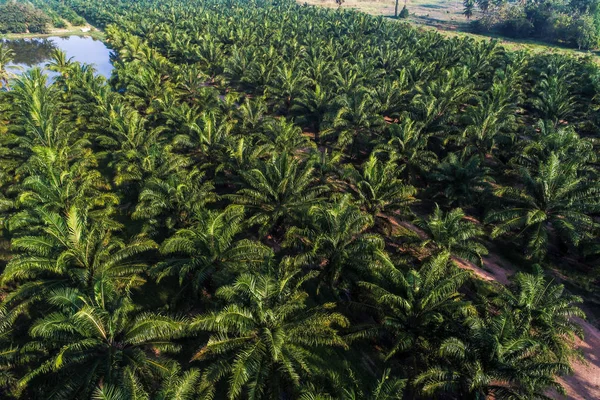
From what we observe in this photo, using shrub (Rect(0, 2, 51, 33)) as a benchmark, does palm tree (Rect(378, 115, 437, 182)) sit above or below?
below

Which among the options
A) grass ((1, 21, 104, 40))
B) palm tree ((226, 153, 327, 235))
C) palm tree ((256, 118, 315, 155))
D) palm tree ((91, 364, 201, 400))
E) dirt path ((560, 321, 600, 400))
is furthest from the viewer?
grass ((1, 21, 104, 40))

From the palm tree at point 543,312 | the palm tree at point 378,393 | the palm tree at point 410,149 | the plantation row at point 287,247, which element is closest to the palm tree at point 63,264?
the plantation row at point 287,247

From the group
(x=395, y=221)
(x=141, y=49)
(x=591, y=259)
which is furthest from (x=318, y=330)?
(x=141, y=49)

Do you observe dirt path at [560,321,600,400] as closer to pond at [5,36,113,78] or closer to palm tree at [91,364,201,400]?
palm tree at [91,364,201,400]

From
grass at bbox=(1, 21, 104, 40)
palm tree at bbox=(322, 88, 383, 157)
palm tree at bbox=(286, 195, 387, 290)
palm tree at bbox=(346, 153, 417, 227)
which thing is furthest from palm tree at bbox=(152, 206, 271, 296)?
grass at bbox=(1, 21, 104, 40)

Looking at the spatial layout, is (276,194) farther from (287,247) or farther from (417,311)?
(417,311)

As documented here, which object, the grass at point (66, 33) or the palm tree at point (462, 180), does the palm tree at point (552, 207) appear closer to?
the palm tree at point (462, 180)
